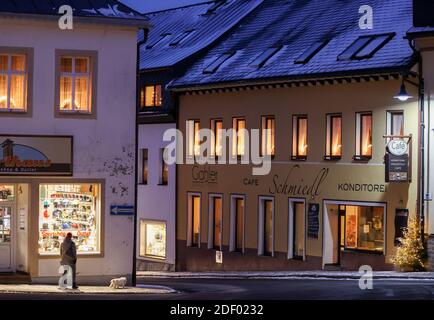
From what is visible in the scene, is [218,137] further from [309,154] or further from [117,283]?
[117,283]

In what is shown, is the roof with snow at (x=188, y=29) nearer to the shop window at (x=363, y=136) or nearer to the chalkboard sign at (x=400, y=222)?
the shop window at (x=363, y=136)

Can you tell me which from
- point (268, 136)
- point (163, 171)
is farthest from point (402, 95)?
point (163, 171)

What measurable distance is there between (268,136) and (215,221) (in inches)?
201

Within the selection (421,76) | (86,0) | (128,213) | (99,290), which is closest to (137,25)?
(86,0)

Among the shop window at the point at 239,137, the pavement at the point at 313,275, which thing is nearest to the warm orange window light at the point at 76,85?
the pavement at the point at 313,275

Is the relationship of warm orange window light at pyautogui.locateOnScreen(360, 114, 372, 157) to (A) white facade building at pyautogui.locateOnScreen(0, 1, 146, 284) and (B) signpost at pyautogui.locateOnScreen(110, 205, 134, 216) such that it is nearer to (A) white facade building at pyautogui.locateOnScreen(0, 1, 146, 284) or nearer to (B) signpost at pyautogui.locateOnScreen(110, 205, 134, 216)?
(A) white facade building at pyautogui.locateOnScreen(0, 1, 146, 284)

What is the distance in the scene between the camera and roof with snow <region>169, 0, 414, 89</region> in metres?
43.1

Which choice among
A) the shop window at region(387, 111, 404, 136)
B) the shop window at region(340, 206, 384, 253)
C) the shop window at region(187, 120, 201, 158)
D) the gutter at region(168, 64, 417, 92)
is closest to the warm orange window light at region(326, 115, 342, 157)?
the gutter at region(168, 64, 417, 92)

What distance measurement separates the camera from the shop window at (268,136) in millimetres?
47750

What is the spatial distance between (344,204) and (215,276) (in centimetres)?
538

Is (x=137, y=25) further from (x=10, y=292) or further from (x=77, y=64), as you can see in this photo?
(x=10, y=292)

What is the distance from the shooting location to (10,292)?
31953 mm
